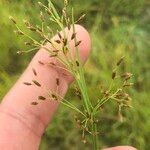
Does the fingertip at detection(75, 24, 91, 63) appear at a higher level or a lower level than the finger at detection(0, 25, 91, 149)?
higher

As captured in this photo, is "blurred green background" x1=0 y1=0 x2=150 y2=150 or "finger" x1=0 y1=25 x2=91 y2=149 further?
"blurred green background" x1=0 y1=0 x2=150 y2=150

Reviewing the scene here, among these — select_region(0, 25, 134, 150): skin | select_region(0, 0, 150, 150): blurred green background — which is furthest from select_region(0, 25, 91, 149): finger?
select_region(0, 0, 150, 150): blurred green background

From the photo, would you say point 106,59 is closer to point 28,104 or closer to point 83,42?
point 83,42

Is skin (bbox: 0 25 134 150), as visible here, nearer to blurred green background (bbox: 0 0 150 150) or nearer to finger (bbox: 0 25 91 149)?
finger (bbox: 0 25 91 149)

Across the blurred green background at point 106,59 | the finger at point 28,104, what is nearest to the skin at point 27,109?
the finger at point 28,104

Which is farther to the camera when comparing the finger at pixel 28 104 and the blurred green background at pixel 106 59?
the blurred green background at pixel 106 59

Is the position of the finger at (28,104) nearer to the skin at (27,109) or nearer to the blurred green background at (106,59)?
the skin at (27,109)

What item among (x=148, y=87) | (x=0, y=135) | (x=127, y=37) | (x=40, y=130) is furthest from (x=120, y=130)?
(x=0, y=135)

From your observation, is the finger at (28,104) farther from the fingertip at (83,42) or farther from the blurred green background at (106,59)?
the blurred green background at (106,59)

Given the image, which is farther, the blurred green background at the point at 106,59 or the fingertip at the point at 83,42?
the blurred green background at the point at 106,59

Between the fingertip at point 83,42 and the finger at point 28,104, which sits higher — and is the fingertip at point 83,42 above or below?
above
